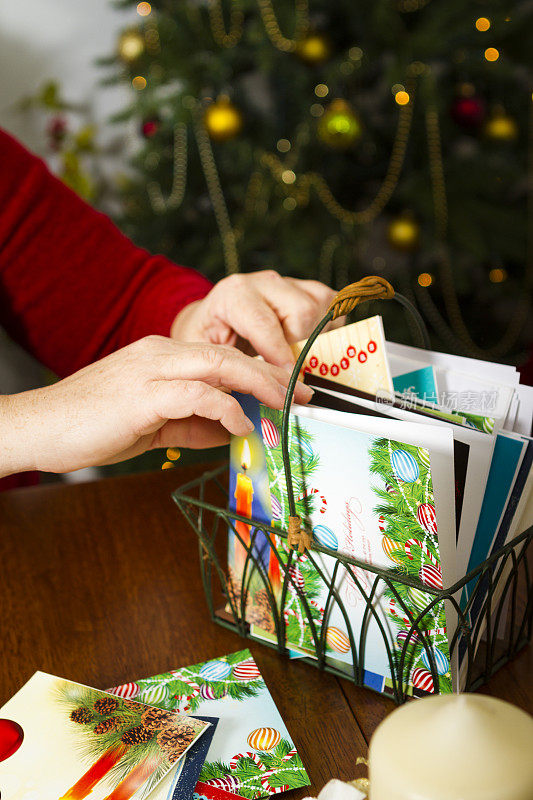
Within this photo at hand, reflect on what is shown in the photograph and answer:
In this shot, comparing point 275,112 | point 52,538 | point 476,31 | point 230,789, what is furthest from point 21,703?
point 476,31

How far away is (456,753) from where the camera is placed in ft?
0.84

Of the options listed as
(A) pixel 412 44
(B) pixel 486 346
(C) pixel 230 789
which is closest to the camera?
(C) pixel 230 789

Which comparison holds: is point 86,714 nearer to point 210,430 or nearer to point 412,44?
point 210,430

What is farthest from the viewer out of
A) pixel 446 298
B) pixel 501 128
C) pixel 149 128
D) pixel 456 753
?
pixel 446 298

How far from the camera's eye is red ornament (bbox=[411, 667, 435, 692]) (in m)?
0.48

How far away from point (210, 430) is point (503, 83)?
2037 millimetres

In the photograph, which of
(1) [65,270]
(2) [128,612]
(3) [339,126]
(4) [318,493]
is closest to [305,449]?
(4) [318,493]

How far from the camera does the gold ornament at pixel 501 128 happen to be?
7.10ft

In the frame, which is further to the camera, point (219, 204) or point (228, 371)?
point (219, 204)

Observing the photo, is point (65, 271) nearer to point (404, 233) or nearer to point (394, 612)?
point (394, 612)

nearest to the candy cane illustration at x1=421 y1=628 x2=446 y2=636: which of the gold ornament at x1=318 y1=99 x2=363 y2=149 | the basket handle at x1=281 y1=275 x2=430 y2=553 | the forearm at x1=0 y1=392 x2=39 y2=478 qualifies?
the basket handle at x1=281 y1=275 x2=430 y2=553

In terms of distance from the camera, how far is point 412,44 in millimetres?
2033

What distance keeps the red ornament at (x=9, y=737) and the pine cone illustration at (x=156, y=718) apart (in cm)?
9

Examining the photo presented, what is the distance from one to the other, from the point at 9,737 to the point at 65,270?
837 mm
